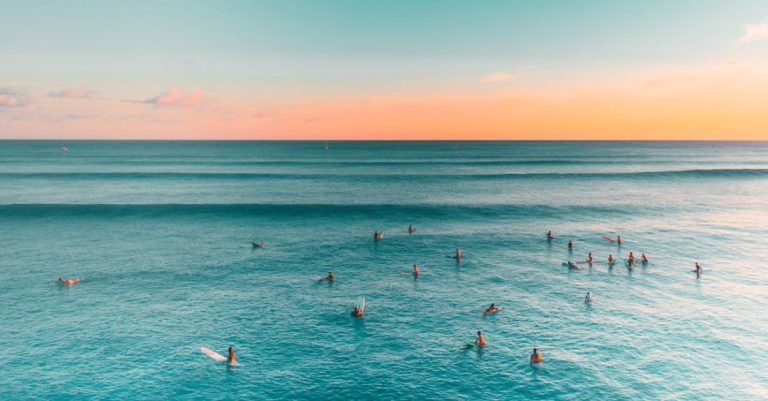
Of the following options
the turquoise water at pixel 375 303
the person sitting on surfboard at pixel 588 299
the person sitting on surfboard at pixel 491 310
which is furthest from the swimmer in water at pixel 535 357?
the person sitting on surfboard at pixel 588 299

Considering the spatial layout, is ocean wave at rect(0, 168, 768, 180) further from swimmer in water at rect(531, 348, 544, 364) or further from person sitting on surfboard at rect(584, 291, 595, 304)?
swimmer in water at rect(531, 348, 544, 364)

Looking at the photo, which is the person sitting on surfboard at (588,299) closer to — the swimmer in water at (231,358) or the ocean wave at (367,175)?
the swimmer in water at (231,358)

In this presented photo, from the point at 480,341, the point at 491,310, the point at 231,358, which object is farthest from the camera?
the point at 491,310

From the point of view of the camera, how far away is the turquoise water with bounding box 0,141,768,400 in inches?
1152

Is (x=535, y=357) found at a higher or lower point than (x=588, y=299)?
lower

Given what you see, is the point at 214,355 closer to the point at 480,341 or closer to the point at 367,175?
the point at 480,341

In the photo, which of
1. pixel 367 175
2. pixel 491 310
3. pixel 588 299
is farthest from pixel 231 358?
pixel 367 175

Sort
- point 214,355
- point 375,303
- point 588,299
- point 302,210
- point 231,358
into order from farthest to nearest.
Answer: point 302,210, point 588,299, point 375,303, point 214,355, point 231,358

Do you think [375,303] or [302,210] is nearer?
[375,303]

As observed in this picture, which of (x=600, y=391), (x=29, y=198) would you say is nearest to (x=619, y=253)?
(x=600, y=391)

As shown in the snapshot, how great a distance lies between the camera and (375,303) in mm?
41938

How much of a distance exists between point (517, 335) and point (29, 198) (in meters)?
112

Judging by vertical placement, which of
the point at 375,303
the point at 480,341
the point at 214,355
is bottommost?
the point at 214,355

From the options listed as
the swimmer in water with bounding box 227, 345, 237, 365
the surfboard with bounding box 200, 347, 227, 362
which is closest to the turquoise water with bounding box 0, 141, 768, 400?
the surfboard with bounding box 200, 347, 227, 362
